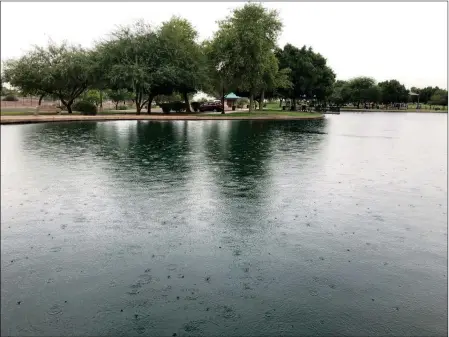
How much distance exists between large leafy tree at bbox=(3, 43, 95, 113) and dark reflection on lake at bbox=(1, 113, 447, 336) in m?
36.2

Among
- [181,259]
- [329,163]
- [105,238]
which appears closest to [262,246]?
[181,259]

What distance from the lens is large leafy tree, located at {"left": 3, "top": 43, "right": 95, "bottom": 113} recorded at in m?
49.0

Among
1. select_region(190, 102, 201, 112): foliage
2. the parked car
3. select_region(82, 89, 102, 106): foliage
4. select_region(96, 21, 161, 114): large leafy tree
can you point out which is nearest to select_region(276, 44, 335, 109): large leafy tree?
the parked car

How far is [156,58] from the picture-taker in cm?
5144

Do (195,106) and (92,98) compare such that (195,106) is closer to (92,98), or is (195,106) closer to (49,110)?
(49,110)

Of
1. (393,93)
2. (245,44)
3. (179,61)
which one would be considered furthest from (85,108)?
(393,93)

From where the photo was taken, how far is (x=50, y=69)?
49.3 meters

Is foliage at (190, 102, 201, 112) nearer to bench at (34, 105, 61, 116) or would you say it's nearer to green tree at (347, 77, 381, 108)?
bench at (34, 105, 61, 116)

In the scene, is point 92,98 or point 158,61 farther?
point 92,98

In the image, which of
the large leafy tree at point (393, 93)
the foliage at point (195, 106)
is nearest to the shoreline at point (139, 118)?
the foliage at point (195, 106)

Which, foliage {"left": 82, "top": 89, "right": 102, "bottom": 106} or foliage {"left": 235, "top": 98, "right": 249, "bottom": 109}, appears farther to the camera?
foliage {"left": 235, "top": 98, "right": 249, "bottom": 109}

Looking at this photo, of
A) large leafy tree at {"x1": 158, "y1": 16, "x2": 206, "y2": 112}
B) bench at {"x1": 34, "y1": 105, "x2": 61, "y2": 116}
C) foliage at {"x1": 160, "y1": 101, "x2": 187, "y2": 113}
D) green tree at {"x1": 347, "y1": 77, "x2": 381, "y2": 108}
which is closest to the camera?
bench at {"x1": 34, "y1": 105, "x2": 61, "y2": 116}

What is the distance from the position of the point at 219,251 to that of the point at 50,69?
48.0 m

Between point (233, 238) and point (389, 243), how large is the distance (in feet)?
12.1
